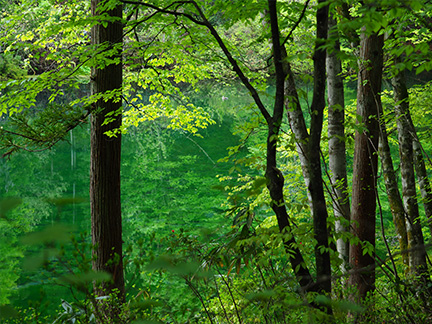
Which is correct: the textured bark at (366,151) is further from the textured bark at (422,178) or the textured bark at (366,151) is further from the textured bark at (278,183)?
the textured bark at (278,183)

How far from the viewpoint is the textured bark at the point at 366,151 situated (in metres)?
→ 4.05

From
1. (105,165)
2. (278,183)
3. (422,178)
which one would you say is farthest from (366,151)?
(105,165)

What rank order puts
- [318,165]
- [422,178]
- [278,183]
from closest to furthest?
[318,165] < [278,183] < [422,178]

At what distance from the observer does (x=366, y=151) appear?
420cm

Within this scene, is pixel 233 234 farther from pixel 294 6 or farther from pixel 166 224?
pixel 166 224

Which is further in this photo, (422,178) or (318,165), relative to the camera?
(422,178)

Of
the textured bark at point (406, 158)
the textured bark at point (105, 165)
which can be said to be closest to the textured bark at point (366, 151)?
the textured bark at point (406, 158)

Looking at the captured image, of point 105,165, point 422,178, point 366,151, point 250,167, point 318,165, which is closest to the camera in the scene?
point 318,165

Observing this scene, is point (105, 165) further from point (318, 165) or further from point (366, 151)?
point (318, 165)

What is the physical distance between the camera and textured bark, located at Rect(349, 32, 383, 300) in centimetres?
405

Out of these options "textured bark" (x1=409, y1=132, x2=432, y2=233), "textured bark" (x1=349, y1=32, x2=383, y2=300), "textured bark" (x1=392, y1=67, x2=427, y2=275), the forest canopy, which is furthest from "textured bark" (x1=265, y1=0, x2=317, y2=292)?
"textured bark" (x1=409, y1=132, x2=432, y2=233)

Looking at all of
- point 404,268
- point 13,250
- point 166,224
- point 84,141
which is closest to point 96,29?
point 404,268

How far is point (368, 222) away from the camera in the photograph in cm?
427

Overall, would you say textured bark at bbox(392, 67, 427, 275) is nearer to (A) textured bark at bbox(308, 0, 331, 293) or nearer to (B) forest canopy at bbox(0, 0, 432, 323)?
(B) forest canopy at bbox(0, 0, 432, 323)
